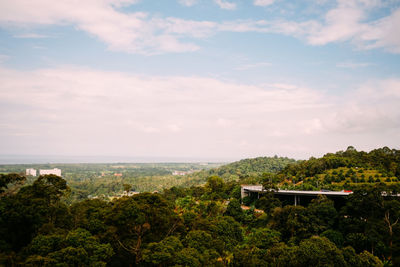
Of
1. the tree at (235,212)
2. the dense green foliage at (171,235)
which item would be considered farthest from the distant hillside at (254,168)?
the dense green foliage at (171,235)

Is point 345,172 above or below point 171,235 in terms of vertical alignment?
above

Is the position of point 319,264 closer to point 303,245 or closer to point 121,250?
point 303,245

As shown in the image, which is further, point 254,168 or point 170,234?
point 254,168

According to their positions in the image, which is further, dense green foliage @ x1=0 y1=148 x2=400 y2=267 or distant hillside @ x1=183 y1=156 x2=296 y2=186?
distant hillside @ x1=183 y1=156 x2=296 y2=186

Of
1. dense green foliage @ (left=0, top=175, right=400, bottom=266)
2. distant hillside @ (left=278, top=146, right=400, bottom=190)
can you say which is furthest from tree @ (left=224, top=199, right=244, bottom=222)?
distant hillside @ (left=278, top=146, right=400, bottom=190)

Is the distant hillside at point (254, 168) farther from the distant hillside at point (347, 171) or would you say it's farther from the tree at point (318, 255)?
the tree at point (318, 255)

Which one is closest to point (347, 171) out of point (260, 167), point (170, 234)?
point (170, 234)

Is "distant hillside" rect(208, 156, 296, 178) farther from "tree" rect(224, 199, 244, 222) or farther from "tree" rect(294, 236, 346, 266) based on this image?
"tree" rect(294, 236, 346, 266)

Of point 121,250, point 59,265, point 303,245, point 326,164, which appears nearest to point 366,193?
point 303,245

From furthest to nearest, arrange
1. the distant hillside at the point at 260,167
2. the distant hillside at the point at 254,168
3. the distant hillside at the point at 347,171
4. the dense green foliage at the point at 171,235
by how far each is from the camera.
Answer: the distant hillside at the point at 260,167
the distant hillside at the point at 254,168
the distant hillside at the point at 347,171
the dense green foliage at the point at 171,235

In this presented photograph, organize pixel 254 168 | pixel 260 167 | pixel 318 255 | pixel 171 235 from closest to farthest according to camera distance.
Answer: pixel 318 255
pixel 171 235
pixel 260 167
pixel 254 168

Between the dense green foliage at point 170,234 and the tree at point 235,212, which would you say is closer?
the dense green foliage at point 170,234

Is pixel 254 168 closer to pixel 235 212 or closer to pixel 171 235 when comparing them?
pixel 235 212
